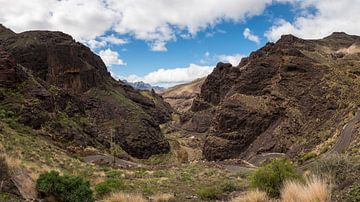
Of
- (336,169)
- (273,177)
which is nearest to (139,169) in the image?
(273,177)

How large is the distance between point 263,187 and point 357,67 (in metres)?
55.6

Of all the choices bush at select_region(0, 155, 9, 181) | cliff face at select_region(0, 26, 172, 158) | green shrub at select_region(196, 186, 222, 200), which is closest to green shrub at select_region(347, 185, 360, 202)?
green shrub at select_region(196, 186, 222, 200)

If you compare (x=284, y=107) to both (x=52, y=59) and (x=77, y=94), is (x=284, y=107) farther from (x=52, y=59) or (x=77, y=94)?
(x=52, y=59)

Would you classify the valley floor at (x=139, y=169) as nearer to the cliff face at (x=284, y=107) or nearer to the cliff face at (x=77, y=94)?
the cliff face at (x=77, y=94)

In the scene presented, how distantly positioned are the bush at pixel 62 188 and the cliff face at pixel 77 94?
39.0 meters

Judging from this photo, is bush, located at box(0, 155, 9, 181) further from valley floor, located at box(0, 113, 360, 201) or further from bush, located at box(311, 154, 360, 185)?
bush, located at box(311, 154, 360, 185)

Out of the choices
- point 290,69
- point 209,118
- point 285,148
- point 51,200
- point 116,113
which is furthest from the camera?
point 209,118

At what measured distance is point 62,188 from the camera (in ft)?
41.5

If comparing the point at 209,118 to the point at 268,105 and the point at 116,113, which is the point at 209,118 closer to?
the point at 116,113

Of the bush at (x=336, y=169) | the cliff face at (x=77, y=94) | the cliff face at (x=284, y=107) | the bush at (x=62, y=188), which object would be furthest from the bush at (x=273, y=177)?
the cliff face at (x=77, y=94)

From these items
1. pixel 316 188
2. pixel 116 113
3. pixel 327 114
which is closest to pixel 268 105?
pixel 327 114

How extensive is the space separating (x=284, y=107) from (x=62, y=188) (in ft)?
167

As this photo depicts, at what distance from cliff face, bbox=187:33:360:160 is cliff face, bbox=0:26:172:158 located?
1581 centimetres

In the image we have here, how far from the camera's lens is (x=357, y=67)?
2512 inches
